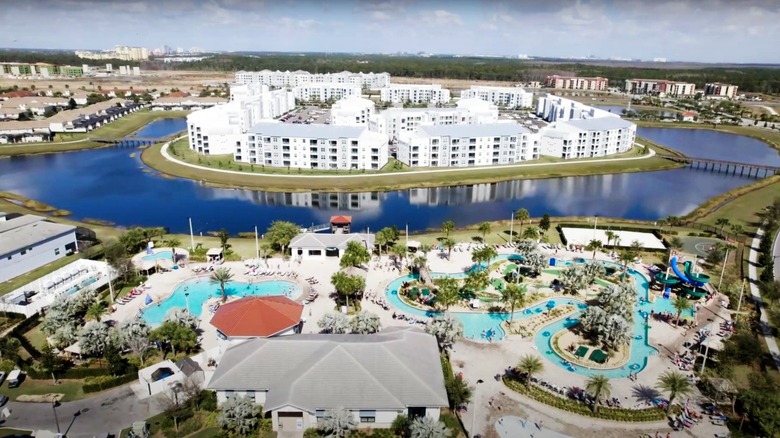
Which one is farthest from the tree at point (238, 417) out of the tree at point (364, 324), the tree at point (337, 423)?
the tree at point (364, 324)

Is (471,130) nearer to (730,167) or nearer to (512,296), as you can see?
(730,167)

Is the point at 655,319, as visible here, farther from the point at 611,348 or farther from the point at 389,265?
the point at 389,265

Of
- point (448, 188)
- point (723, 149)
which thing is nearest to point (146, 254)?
point (448, 188)

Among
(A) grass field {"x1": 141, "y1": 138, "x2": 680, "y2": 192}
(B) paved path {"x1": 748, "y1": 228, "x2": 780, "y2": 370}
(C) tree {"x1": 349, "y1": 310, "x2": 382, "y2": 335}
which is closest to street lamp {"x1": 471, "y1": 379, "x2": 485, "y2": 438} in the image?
(C) tree {"x1": 349, "y1": 310, "x2": 382, "y2": 335}

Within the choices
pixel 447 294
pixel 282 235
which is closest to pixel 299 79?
pixel 282 235

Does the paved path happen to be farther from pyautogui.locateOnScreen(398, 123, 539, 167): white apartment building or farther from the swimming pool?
pyautogui.locateOnScreen(398, 123, 539, 167): white apartment building

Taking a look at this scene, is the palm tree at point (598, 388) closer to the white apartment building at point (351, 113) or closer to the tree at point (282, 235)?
the tree at point (282, 235)
